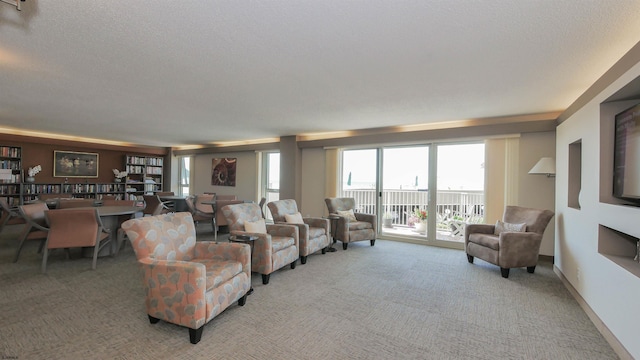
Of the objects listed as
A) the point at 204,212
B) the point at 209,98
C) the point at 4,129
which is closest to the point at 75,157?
the point at 4,129

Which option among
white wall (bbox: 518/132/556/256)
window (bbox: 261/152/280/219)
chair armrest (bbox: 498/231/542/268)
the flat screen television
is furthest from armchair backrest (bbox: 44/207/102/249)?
white wall (bbox: 518/132/556/256)

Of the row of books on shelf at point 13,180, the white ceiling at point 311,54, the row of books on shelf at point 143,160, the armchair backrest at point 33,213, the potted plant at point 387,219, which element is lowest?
the potted plant at point 387,219

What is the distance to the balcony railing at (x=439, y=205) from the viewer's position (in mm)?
5617

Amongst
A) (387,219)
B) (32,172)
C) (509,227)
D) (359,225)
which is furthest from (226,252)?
(32,172)

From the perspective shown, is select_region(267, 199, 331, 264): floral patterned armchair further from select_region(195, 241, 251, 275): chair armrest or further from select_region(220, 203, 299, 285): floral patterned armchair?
select_region(195, 241, 251, 275): chair armrest

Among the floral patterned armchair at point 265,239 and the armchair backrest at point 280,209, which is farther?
the armchair backrest at point 280,209

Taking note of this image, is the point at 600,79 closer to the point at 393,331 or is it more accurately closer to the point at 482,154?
the point at 482,154

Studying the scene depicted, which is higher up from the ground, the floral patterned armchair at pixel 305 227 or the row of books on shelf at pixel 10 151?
the row of books on shelf at pixel 10 151

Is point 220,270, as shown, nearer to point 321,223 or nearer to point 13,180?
point 321,223

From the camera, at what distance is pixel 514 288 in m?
3.27

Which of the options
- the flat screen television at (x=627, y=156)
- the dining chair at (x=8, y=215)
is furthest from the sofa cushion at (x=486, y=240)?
the dining chair at (x=8, y=215)

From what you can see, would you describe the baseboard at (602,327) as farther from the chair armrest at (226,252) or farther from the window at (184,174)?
the window at (184,174)

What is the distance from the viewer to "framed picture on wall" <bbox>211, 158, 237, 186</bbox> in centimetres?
839

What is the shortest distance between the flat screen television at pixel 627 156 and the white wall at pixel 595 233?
10cm
